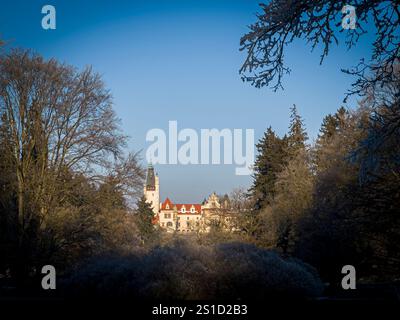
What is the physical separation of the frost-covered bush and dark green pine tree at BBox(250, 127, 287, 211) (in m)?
30.8

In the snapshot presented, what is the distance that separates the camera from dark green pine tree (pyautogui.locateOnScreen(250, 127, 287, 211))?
41062 millimetres

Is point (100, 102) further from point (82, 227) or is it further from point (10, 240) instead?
point (10, 240)

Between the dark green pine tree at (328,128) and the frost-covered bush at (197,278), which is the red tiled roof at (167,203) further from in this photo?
the frost-covered bush at (197,278)

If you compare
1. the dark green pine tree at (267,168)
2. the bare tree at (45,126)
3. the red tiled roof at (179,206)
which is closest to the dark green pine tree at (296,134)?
the dark green pine tree at (267,168)

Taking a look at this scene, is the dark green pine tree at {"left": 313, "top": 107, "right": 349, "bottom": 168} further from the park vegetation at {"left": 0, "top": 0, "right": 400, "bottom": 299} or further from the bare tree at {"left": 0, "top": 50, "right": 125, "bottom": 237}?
the bare tree at {"left": 0, "top": 50, "right": 125, "bottom": 237}

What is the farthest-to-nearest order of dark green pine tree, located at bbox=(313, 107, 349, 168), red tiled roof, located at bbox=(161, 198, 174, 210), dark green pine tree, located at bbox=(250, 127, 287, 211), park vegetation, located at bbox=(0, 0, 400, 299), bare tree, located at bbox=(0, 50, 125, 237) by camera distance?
red tiled roof, located at bbox=(161, 198, 174, 210) < dark green pine tree, located at bbox=(250, 127, 287, 211) < dark green pine tree, located at bbox=(313, 107, 349, 168) < bare tree, located at bbox=(0, 50, 125, 237) < park vegetation, located at bbox=(0, 0, 400, 299)

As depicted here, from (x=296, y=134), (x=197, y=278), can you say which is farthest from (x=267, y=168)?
(x=197, y=278)

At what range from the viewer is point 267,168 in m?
42.8

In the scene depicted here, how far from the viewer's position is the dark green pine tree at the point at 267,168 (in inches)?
1617

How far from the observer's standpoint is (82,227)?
611 inches

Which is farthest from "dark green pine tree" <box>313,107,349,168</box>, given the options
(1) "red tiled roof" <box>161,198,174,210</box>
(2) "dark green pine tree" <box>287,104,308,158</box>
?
(1) "red tiled roof" <box>161,198,174,210</box>

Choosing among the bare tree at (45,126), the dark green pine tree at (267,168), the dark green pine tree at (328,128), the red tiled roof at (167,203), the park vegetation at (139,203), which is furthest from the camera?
the red tiled roof at (167,203)

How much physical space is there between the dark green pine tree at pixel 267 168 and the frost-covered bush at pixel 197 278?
101 ft
